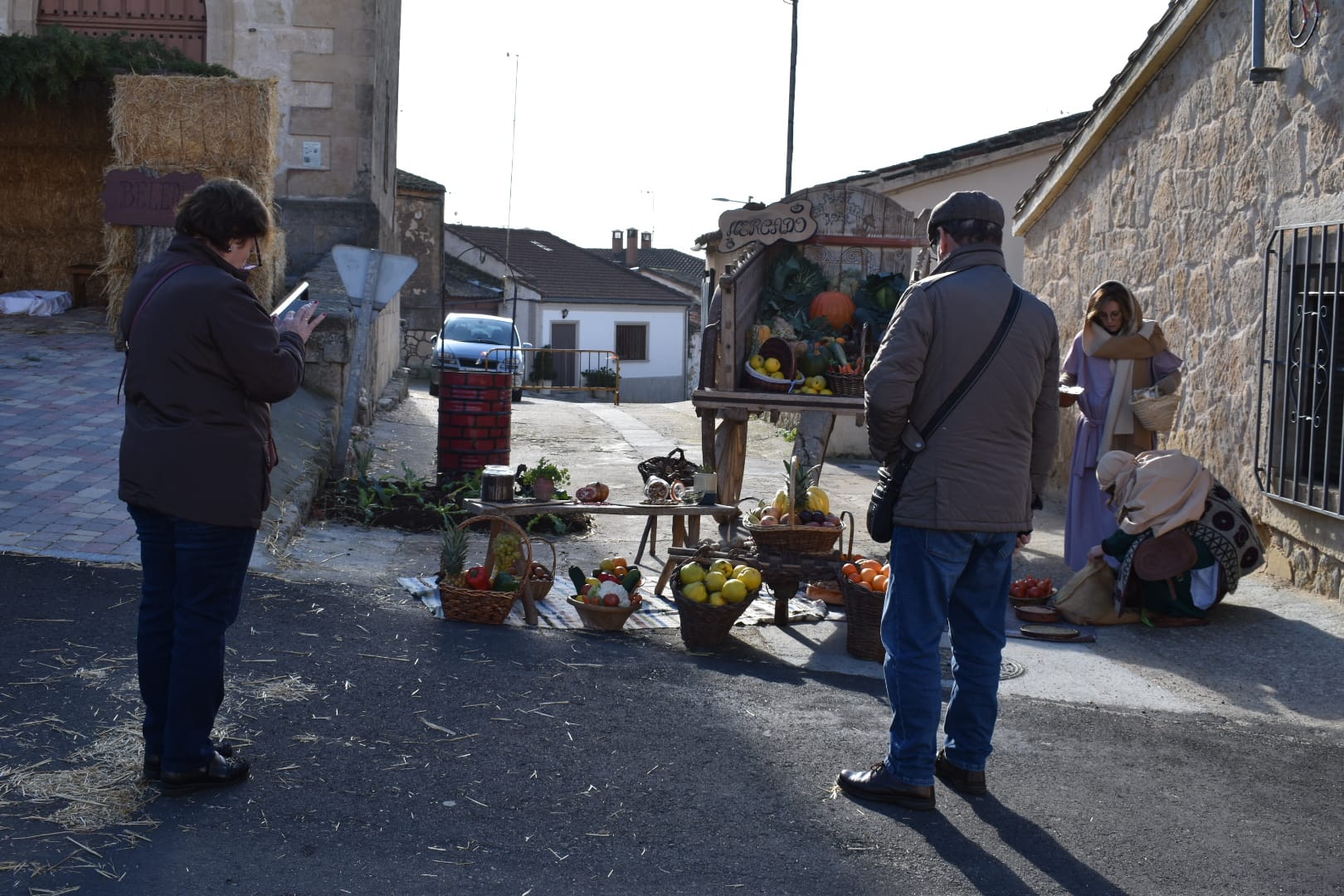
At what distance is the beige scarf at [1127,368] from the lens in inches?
305

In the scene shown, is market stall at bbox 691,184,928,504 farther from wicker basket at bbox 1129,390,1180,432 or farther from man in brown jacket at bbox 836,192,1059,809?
man in brown jacket at bbox 836,192,1059,809

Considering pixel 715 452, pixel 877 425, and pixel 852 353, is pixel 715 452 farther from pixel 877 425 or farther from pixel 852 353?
pixel 877 425

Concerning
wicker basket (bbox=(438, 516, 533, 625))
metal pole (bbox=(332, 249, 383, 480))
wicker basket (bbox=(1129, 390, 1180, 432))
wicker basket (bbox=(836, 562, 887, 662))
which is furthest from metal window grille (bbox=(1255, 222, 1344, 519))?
metal pole (bbox=(332, 249, 383, 480))

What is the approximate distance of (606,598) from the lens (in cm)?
639

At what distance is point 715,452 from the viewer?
8594mm

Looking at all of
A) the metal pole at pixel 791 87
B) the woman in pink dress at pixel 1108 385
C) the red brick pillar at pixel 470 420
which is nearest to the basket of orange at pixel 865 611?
the woman in pink dress at pixel 1108 385

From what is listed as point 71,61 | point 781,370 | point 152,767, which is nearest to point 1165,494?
point 781,370

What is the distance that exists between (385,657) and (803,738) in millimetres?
1943

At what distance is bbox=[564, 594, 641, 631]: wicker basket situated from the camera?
637 cm

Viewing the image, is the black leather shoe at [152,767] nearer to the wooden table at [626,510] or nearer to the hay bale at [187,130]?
the wooden table at [626,510]

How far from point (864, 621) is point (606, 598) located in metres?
1.30

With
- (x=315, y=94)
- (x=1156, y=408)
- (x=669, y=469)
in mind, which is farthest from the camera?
(x=315, y=94)

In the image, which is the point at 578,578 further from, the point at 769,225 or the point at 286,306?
the point at 769,225

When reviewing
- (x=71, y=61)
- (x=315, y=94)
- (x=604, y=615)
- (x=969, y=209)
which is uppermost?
(x=315, y=94)
